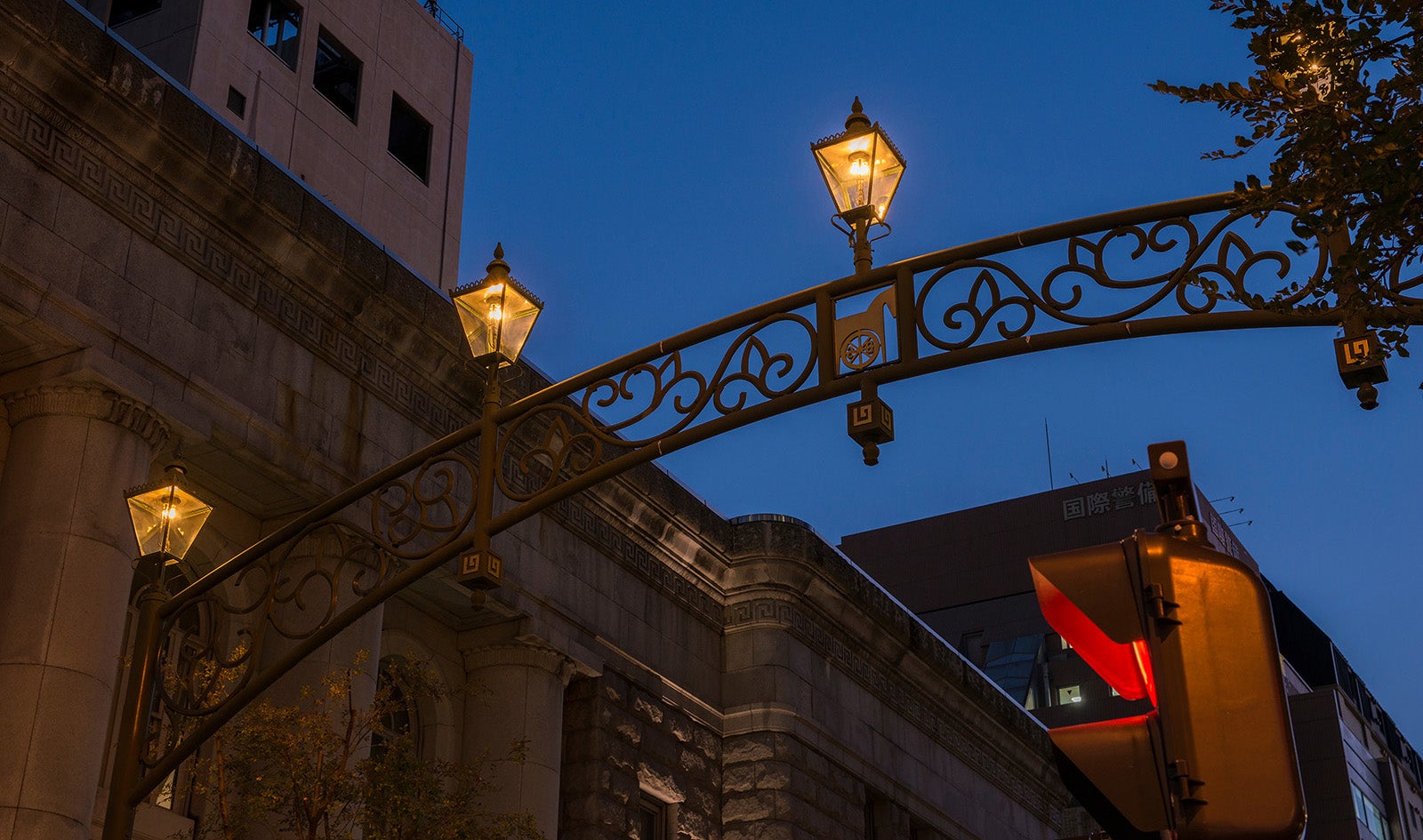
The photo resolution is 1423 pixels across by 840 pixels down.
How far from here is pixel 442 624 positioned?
19.8 metres

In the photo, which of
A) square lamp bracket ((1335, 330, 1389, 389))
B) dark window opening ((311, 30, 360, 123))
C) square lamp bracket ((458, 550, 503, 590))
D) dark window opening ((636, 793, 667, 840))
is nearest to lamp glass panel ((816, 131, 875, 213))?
square lamp bracket ((458, 550, 503, 590))

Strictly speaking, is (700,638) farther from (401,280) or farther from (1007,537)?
(1007,537)

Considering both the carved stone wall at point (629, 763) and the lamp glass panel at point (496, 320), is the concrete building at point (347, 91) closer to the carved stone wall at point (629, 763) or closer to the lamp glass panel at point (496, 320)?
the carved stone wall at point (629, 763)

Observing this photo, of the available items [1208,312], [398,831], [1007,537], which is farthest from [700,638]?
[1007,537]

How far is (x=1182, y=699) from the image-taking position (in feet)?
12.7

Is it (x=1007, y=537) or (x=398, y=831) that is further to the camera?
(x=1007, y=537)

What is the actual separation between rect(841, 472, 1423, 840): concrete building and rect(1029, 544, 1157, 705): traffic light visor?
207ft

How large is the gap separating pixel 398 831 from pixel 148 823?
12.3 ft

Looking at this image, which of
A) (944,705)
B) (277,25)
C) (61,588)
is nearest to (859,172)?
(61,588)

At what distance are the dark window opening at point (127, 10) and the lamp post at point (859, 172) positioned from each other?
36.0 m

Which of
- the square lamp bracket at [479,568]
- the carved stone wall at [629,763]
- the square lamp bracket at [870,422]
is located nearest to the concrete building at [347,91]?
the carved stone wall at [629,763]

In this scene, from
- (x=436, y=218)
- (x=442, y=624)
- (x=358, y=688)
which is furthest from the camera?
(x=436, y=218)

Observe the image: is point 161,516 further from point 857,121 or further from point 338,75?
point 338,75

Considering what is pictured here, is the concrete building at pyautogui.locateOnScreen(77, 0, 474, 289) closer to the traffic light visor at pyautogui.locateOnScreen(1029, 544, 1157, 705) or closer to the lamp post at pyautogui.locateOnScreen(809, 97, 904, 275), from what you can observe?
the lamp post at pyautogui.locateOnScreen(809, 97, 904, 275)
